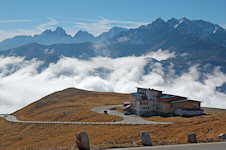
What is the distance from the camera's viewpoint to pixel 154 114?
83.6 meters

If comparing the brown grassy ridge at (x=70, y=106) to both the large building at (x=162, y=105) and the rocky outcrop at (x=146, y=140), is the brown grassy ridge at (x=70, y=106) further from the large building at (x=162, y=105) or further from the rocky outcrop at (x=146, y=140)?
the rocky outcrop at (x=146, y=140)

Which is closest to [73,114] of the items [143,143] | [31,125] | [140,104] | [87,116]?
[87,116]

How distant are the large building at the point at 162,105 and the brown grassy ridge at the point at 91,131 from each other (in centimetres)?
780

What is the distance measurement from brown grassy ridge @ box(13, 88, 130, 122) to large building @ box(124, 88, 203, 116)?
11153mm

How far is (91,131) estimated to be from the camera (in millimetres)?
55500

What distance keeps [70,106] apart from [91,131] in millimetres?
63216

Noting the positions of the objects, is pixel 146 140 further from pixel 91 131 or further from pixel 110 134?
pixel 91 131

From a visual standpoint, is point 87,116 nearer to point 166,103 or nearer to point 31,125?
point 31,125

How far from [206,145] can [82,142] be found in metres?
10.6

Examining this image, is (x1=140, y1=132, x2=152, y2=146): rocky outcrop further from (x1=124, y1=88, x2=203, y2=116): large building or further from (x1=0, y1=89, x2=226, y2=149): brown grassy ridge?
(x1=124, y1=88, x2=203, y2=116): large building

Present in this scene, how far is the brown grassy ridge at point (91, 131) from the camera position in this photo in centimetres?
3641

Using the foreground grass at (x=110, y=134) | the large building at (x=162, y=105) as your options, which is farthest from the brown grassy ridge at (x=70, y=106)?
the foreground grass at (x=110, y=134)

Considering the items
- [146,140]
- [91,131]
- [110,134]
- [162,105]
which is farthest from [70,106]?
[146,140]

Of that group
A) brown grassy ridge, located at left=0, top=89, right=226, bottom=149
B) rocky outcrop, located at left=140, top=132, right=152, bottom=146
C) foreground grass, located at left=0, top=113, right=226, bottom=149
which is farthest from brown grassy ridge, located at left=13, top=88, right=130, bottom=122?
rocky outcrop, located at left=140, top=132, right=152, bottom=146
